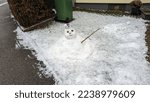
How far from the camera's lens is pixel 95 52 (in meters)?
6.72

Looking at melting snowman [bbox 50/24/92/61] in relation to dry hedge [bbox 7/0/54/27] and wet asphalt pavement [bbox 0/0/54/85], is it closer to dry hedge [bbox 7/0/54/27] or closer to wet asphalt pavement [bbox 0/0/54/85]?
wet asphalt pavement [bbox 0/0/54/85]

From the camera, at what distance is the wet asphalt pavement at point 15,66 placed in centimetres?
554

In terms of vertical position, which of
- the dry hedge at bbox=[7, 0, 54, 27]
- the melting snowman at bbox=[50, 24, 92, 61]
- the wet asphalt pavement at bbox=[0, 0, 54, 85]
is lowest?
the wet asphalt pavement at bbox=[0, 0, 54, 85]

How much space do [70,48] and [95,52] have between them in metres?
0.78

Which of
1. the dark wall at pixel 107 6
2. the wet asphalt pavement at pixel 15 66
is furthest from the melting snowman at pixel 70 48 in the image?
the dark wall at pixel 107 6

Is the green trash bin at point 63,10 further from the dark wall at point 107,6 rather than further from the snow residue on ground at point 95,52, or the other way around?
the dark wall at point 107,6

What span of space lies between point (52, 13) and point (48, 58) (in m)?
3.72

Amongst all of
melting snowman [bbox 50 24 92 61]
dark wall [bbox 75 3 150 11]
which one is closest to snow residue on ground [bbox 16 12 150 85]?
melting snowman [bbox 50 24 92 61]

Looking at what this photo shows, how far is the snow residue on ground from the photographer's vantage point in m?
5.54

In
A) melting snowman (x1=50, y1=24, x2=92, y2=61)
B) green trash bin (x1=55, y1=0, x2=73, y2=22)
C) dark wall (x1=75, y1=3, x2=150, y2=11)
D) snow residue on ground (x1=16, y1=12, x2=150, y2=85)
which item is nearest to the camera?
snow residue on ground (x1=16, y1=12, x2=150, y2=85)

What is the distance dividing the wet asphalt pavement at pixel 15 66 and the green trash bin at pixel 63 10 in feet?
7.09

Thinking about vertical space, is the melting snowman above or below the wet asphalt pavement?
above

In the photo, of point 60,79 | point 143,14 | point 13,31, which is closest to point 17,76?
point 60,79

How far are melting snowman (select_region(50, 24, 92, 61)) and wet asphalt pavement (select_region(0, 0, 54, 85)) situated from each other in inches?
29.8
